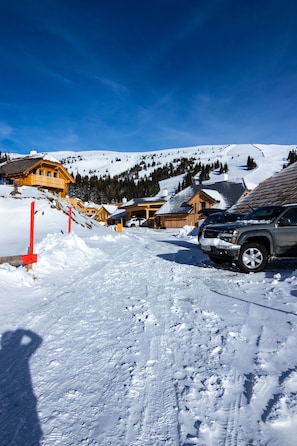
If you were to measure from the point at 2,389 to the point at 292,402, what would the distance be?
2.68 m

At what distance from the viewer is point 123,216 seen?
2109 inches

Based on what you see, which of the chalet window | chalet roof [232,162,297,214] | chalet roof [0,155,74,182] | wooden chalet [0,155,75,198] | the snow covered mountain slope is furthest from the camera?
the snow covered mountain slope

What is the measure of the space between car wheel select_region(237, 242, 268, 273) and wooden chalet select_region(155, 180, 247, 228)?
89.0 ft

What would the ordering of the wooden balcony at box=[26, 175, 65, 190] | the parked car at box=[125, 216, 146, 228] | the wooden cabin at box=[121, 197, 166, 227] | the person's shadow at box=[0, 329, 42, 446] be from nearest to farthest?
the person's shadow at box=[0, 329, 42, 446]
the wooden balcony at box=[26, 175, 65, 190]
the parked car at box=[125, 216, 146, 228]
the wooden cabin at box=[121, 197, 166, 227]

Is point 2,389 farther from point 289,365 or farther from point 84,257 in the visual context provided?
point 84,257

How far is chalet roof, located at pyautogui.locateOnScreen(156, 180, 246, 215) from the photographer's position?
1463 inches

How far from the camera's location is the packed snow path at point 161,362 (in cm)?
214

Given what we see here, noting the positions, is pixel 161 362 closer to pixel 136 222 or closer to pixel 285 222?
pixel 285 222

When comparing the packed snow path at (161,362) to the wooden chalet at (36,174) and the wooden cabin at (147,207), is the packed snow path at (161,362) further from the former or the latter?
the wooden cabin at (147,207)

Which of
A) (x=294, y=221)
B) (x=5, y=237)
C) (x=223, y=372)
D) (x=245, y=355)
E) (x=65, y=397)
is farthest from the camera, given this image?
(x=5, y=237)

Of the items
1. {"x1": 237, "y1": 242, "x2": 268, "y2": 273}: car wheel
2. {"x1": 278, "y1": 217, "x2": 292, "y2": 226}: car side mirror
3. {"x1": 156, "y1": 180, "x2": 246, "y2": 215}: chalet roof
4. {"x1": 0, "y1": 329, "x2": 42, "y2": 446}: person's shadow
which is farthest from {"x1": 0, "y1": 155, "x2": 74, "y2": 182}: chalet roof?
{"x1": 0, "y1": 329, "x2": 42, "y2": 446}: person's shadow

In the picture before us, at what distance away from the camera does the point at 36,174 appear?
3456 centimetres

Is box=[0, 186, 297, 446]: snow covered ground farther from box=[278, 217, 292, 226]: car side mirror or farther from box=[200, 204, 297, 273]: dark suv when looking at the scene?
box=[278, 217, 292, 226]: car side mirror

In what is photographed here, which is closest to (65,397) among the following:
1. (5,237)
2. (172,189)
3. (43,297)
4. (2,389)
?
(2,389)
